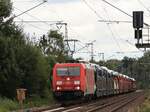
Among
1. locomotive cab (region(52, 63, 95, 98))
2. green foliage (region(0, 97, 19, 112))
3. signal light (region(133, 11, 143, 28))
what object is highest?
signal light (region(133, 11, 143, 28))

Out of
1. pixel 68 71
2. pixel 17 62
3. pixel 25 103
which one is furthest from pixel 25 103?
pixel 68 71

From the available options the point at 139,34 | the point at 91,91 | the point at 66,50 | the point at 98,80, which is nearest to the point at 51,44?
the point at 66,50

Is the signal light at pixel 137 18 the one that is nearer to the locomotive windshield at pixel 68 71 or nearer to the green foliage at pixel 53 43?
the locomotive windshield at pixel 68 71

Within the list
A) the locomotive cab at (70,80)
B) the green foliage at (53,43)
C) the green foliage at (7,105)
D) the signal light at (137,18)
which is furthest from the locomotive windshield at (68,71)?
the green foliage at (53,43)

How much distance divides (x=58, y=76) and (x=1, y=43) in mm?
5695

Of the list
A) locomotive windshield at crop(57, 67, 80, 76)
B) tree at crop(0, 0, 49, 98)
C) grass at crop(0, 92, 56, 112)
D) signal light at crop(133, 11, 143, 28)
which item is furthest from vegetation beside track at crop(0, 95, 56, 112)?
signal light at crop(133, 11, 143, 28)

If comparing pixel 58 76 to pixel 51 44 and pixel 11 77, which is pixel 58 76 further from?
pixel 51 44

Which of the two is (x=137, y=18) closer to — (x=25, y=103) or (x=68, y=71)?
(x=25, y=103)

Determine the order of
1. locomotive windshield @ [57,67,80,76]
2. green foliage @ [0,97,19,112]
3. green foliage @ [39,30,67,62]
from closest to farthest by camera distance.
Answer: green foliage @ [0,97,19,112], locomotive windshield @ [57,67,80,76], green foliage @ [39,30,67,62]

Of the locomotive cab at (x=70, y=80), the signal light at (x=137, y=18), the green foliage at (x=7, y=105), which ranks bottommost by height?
the green foliage at (x=7, y=105)

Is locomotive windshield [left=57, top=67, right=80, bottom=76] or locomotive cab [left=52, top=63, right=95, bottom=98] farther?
locomotive windshield [left=57, top=67, right=80, bottom=76]

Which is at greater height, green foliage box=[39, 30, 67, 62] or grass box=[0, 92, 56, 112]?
green foliage box=[39, 30, 67, 62]

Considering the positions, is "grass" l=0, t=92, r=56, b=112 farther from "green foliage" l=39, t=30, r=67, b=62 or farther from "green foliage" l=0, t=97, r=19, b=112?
"green foliage" l=39, t=30, r=67, b=62

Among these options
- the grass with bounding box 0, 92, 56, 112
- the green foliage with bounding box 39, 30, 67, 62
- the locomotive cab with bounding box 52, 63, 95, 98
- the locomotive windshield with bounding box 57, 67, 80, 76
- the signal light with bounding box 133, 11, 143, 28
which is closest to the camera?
the signal light with bounding box 133, 11, 143, 28
